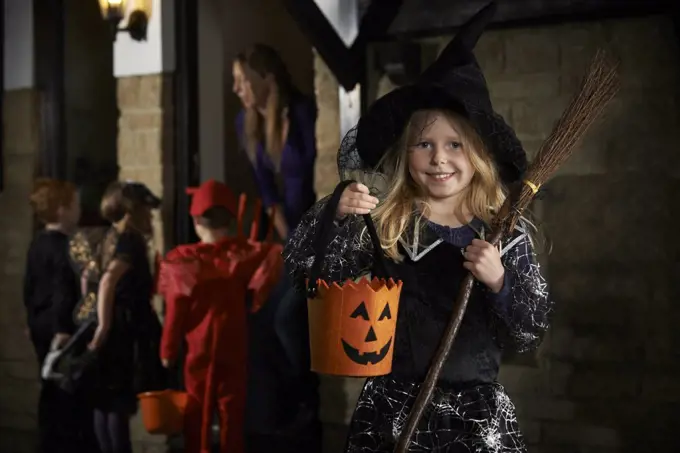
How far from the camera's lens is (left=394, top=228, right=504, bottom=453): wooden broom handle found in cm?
118

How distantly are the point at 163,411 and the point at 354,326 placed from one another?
117 centimetres

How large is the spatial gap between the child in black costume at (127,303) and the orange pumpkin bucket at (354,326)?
1.25 metres

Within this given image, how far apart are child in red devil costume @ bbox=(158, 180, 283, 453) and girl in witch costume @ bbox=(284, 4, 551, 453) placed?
0.83 metres

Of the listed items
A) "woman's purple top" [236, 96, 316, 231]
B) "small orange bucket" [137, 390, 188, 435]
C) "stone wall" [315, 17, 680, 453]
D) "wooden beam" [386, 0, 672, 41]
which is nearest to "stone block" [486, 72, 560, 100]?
"stone wall" [315, 17, 680, 453]

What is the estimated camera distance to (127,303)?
2311 millimetres

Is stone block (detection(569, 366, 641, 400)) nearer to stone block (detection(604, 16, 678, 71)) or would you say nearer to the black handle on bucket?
stone block (detection(604, 16, 678, 71))

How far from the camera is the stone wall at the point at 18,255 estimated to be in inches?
94.4

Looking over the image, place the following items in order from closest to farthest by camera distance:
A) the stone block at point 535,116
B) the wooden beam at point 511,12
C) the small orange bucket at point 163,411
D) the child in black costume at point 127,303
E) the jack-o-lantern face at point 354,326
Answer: the jack-o-lantern face at point 354,326, the wooden beam at point 511,12, the stone block at point 535,116, the small orange bucket at point 163,411, the child in black costume at point 127,303

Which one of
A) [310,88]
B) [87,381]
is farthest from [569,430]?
[87,381]

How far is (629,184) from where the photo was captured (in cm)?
179

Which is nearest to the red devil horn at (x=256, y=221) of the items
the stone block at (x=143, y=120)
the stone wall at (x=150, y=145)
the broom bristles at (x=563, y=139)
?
the stone wall at (x=150, y=145)

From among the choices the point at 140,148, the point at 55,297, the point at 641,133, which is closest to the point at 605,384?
the point at 641,133

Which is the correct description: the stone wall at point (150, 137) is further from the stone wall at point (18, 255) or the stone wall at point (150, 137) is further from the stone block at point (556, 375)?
the stone block at point (556, 375)

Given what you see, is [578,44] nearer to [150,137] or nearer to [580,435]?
[580,435]
